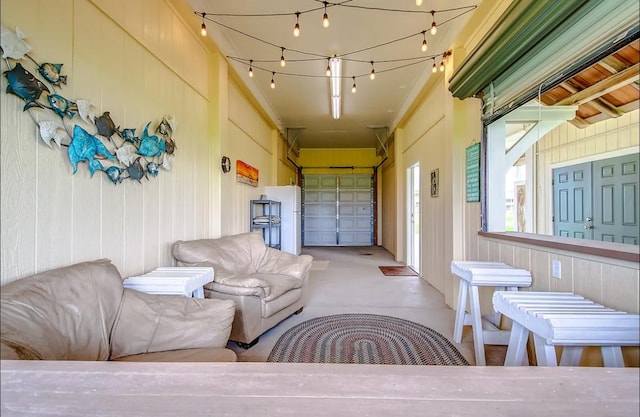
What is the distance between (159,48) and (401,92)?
373cm

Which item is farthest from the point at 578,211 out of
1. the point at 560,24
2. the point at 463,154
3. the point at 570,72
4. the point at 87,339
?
the point at 87,339

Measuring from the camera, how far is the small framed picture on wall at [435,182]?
4.10 metres

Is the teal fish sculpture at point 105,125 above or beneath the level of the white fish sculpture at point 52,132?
above

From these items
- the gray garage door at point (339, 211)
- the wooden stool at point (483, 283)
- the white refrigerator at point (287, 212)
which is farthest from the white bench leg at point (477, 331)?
the gray garage door at point (339, 211)

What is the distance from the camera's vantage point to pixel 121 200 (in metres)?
2.07

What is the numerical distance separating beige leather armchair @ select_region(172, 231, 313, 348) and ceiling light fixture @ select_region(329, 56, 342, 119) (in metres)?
2.40

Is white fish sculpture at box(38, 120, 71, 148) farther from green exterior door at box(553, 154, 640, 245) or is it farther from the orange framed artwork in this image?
green exterior door at box(553, 154, 640, 245)

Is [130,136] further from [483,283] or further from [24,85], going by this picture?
[483,283]

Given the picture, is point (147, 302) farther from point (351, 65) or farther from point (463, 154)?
point (351, 65)

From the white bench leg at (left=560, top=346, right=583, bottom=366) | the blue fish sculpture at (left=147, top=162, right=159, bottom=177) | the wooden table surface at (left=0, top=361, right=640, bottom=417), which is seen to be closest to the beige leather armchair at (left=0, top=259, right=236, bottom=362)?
the wooden table surface at (left=0, top=361, right=640, bottom=417)

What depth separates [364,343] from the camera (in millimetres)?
2486

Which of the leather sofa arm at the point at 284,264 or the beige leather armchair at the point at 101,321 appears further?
the leather sofa arm at the point at 284,264

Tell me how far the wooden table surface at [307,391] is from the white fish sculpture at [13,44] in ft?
4.34

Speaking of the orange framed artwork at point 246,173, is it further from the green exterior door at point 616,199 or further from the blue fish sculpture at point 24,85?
the green exterior door at point 616,199
